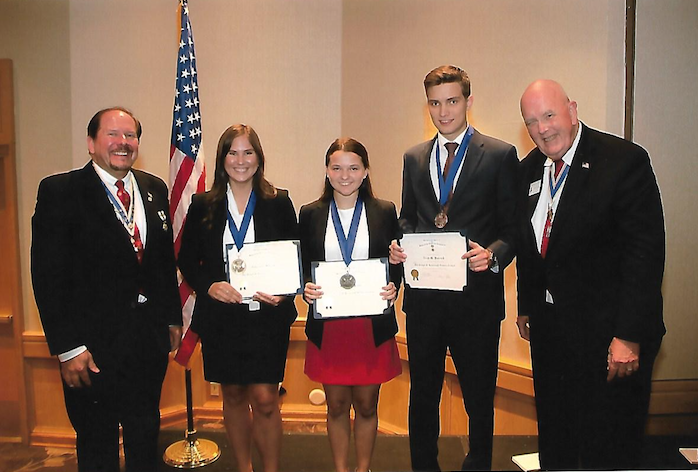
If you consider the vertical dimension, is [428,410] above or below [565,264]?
below

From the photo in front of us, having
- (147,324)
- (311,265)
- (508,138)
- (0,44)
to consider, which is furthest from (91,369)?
(508,138)

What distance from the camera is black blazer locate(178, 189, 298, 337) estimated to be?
7.92ft

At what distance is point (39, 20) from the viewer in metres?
2.75

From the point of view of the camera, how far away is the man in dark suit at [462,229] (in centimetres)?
230

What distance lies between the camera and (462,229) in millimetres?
2324

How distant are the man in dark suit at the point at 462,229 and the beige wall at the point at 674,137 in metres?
0.96

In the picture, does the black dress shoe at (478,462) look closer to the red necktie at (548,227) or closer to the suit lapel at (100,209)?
the red necktie at (548,227)

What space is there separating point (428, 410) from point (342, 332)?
1.68 feet

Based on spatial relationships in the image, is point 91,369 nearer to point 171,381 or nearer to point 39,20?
point 171,381

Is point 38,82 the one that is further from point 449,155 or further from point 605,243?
point 605,243

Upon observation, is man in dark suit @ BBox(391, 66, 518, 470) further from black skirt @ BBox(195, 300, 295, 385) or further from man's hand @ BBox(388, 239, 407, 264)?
black skirt @ BBox(195, 300, 295, 385)

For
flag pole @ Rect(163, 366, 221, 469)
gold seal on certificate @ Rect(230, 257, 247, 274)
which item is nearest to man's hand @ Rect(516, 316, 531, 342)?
gold seal on certificate @ Rect(230, 257, 247, 274)

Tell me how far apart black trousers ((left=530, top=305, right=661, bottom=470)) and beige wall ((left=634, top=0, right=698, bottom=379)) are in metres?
0.65

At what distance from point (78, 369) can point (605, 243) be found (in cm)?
223
